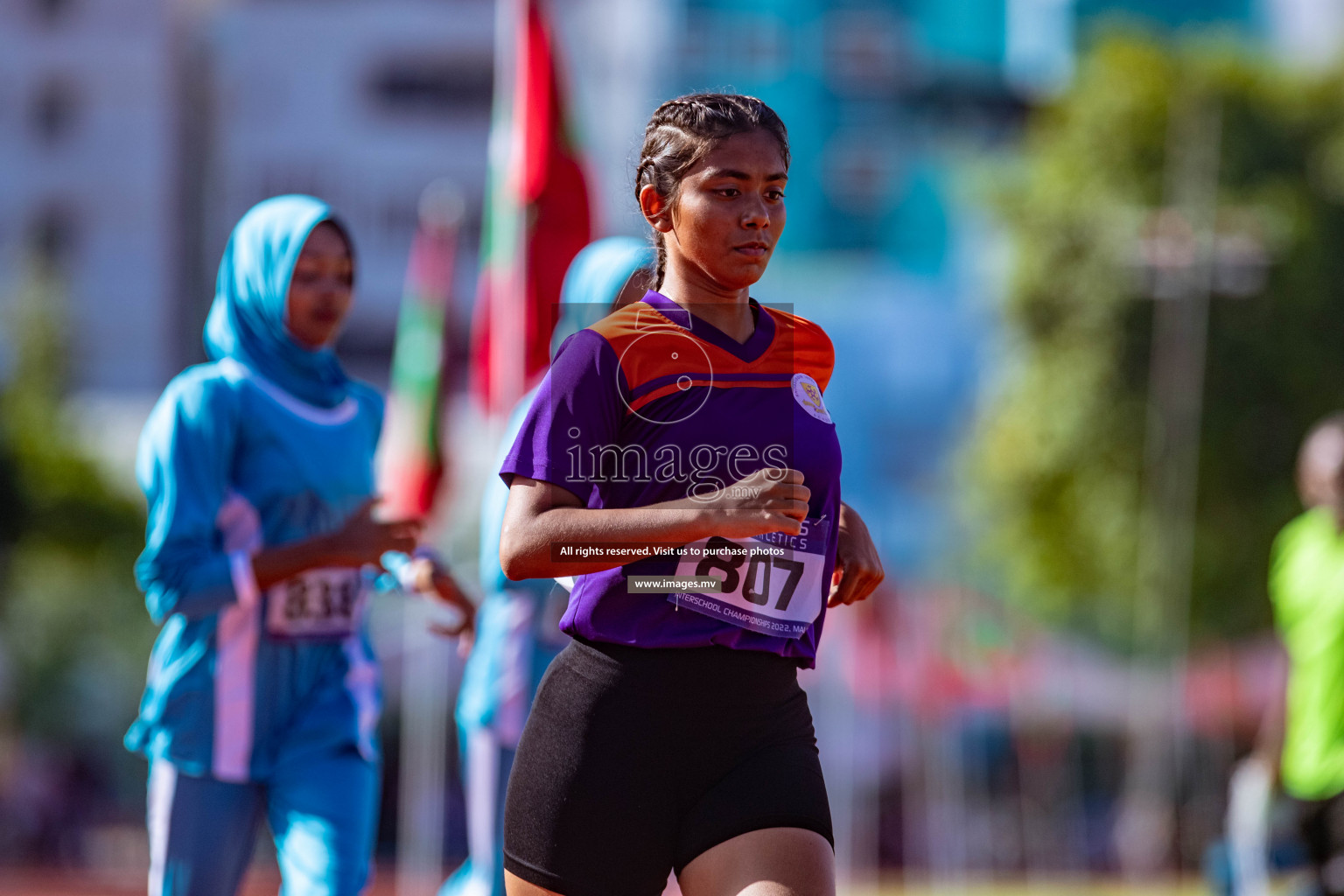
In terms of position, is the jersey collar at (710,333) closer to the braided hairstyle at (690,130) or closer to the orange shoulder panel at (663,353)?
the orange shoulder panel at (663,353)

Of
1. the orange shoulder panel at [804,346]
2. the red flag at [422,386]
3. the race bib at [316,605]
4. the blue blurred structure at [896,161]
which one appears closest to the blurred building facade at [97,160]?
the blue blurred structure at [896,161]

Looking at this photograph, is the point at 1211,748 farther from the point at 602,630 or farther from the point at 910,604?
the point at 602,630

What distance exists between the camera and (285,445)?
4137mm

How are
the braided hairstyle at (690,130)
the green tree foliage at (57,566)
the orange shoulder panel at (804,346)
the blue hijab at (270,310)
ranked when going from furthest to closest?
the green tree foliage at (57,566) → the blue hijab at (270,310) → the orange shoulder panel at (804,346) → the braided hairstyle at (690,130)

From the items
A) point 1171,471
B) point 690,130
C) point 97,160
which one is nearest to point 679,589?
point 690,130

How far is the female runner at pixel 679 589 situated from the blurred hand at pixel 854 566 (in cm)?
Answer: 11

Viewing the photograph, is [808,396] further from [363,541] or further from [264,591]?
[264,591]

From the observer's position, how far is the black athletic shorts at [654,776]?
2736mm

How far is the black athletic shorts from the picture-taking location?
2.74 m

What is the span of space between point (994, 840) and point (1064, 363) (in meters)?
7.37

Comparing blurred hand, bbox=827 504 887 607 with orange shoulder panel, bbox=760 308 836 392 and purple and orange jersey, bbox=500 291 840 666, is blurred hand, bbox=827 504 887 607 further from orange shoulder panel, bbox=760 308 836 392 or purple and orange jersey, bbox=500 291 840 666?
orange shoulder panel, bbox=760 308 836 392

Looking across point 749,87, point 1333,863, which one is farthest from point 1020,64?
point 1333,863

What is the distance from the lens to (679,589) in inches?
108

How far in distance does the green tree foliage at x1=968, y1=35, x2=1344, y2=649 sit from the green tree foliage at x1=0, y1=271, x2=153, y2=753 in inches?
520
